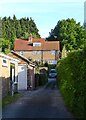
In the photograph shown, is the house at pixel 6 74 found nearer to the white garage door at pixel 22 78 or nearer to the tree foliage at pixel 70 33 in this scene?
the white garage door at pixel 22 78

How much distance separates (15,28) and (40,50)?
28827 mm

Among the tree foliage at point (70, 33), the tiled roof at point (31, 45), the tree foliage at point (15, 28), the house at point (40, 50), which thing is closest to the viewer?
the tree foliage at point (70, 33)

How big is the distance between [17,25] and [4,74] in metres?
87.4

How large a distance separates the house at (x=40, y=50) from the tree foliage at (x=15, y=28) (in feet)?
19.5

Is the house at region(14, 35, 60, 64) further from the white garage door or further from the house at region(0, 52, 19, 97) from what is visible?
the house at region(0, 52, 19, 97)

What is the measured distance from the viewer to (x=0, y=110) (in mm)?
16109

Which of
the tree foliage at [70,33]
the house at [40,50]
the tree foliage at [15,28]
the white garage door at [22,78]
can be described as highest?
the tree foliage at [15,28]

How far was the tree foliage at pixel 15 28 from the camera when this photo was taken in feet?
308

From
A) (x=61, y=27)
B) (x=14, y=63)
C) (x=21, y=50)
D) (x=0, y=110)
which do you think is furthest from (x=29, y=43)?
(x=0, y=110)

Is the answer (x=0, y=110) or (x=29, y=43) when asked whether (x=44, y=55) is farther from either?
(x=0, y=110)

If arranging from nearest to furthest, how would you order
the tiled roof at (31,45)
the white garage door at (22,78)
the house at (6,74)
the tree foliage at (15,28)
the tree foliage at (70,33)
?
the house at (6,74) < the white garage door at (22,78) < the tree foliage at (70,33) < the tiled roof at (31,45) < the tree foliage at (15,28)

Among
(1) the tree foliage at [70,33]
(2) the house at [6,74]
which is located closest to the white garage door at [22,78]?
(2) the house at [6,74]

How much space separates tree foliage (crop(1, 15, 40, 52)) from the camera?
93812 millimetres

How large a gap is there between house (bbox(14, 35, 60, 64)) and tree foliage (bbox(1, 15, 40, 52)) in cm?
594
